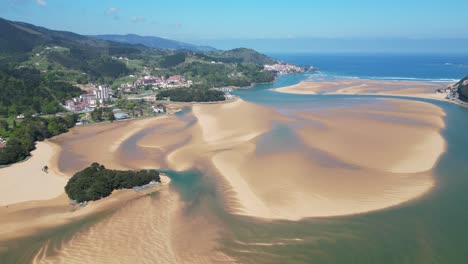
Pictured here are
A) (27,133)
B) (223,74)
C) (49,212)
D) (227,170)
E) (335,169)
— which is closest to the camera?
(49,212)

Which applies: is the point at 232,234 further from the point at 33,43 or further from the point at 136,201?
the point at 33,43

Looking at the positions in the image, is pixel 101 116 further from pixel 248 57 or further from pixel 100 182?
pixel 248 57

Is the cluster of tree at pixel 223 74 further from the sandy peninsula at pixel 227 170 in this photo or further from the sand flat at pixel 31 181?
the sand flat at pixel 31 181

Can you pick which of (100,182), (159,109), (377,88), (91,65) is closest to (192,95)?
(159,109)

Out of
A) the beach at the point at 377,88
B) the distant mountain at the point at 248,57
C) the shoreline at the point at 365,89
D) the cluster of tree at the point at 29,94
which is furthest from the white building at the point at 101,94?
the distant mountain at the point at 248,57

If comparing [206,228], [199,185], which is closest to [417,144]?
[199,185]
